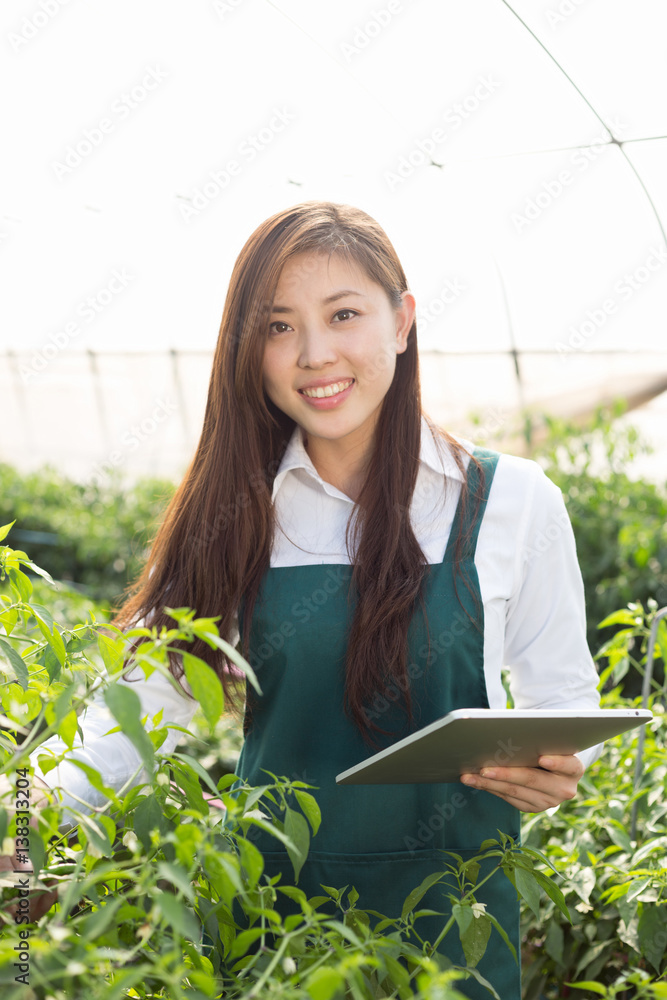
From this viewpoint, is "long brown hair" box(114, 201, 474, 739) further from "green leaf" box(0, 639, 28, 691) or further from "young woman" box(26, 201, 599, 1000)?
"green leaf" box(0, 639, 28, 691)

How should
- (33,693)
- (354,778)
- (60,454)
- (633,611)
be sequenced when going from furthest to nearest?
(60,454) → (633,611) → (354,778) → (33,693)

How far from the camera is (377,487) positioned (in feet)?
4.86

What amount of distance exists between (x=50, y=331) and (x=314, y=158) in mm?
4090

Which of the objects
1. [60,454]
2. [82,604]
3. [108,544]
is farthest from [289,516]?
[60,454]

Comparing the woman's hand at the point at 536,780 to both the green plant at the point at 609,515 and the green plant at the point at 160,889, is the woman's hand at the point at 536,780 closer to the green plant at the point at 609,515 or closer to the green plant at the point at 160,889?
the green plant at the point at 160,889

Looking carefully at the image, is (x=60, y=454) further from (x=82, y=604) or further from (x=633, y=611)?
(x=633, y=611)

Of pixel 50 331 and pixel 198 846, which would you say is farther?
pixel 50 331

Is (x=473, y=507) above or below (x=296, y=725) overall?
above
